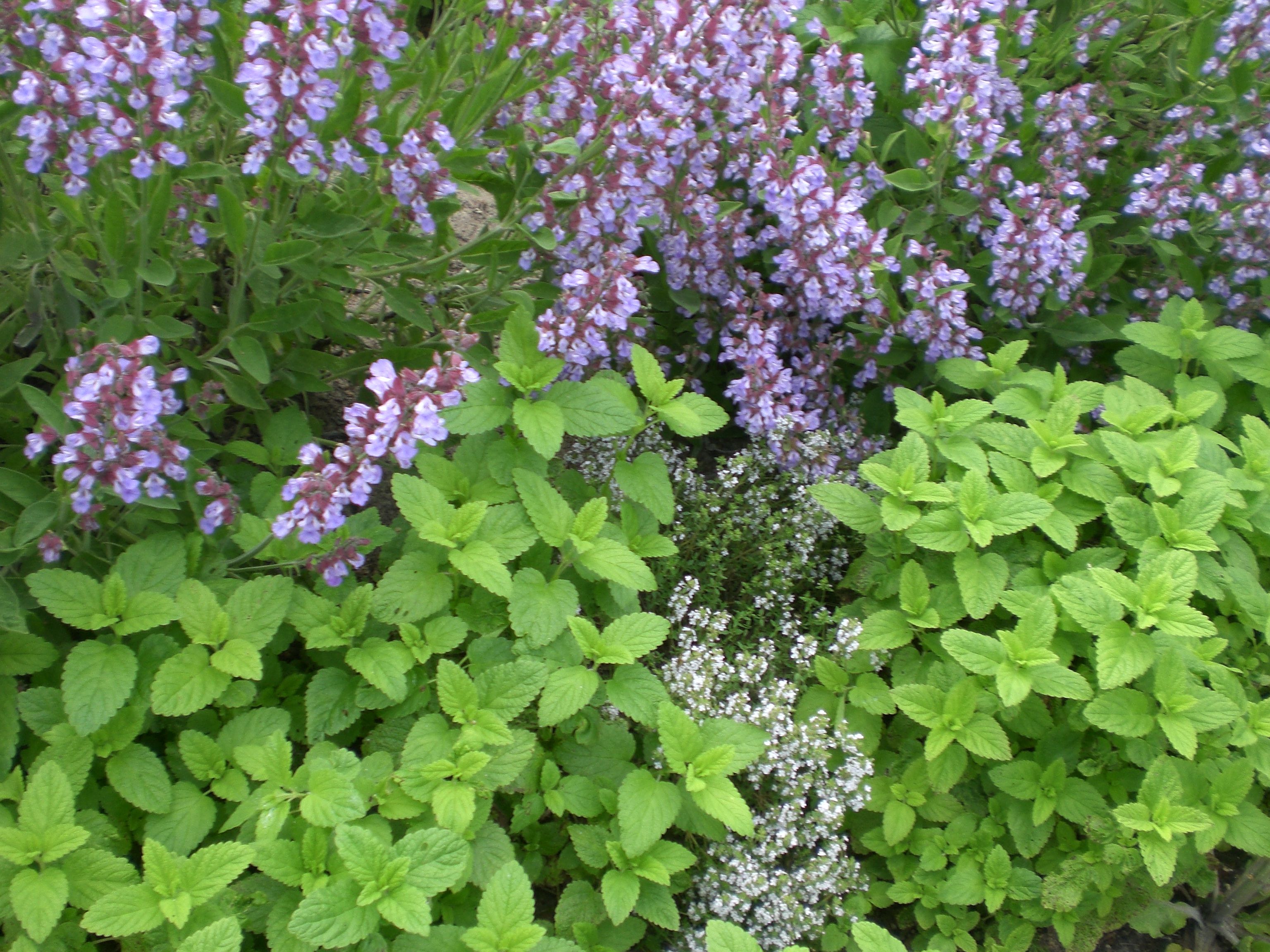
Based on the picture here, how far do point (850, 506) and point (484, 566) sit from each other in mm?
1018

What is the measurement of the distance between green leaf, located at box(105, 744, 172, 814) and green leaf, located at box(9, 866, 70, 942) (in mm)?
197

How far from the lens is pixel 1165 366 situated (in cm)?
316

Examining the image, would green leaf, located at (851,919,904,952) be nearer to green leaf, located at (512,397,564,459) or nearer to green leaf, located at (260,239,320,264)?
green leaf, located at (512,397,564,459)

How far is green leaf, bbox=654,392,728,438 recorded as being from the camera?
8.29 ft

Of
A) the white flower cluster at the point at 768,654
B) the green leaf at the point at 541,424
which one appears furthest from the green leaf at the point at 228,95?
the white flower cluster at the point at 768,654

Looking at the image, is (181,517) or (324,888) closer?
(324,888)

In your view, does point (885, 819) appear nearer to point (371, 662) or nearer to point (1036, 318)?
point (371, 662)

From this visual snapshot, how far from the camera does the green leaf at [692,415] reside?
2525 millimetres

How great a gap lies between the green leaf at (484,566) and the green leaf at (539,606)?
0.17 feet

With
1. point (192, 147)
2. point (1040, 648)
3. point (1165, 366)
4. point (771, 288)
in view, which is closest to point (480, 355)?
point (192, 147)

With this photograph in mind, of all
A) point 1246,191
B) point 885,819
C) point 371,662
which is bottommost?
point 885,819

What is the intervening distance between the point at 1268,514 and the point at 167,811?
273 cm

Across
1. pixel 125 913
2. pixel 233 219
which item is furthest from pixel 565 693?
pixel 233 219

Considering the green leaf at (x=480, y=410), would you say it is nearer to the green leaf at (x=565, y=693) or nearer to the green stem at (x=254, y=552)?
the green stem at (x=254, y=552)
